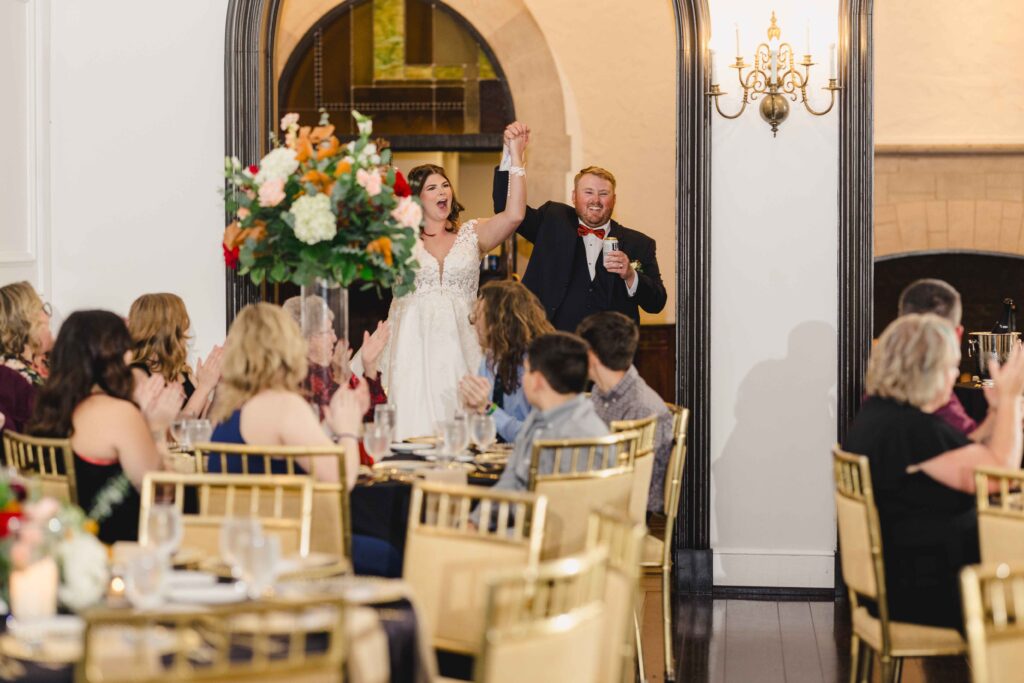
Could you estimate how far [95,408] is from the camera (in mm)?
4016

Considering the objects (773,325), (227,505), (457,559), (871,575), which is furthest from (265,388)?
(773,325)

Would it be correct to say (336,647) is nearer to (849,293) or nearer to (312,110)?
(849,293)

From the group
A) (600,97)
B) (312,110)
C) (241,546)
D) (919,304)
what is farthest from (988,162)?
(241,546)

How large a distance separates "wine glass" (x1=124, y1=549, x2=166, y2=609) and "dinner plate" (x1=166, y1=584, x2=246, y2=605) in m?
0.11

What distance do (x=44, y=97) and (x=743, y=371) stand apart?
3.52 meters

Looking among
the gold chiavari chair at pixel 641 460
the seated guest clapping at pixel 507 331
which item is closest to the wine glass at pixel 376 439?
the gold chiavari chair at pixel 641 460

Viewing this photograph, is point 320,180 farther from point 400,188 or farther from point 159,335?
point 159,335

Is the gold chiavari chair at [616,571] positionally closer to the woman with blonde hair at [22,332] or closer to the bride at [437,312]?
the woman with blonde hair at [22,332]

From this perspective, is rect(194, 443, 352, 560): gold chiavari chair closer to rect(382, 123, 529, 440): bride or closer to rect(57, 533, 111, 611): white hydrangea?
rect(57, 533, 111, 611): white hydrangea

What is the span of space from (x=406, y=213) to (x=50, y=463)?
4.55 ft

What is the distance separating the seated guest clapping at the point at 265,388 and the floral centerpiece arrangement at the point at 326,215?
55 cm

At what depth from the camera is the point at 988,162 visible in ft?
31.7

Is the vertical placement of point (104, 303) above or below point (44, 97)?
below

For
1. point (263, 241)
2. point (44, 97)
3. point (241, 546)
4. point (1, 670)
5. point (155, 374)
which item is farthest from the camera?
point (44, 97)
